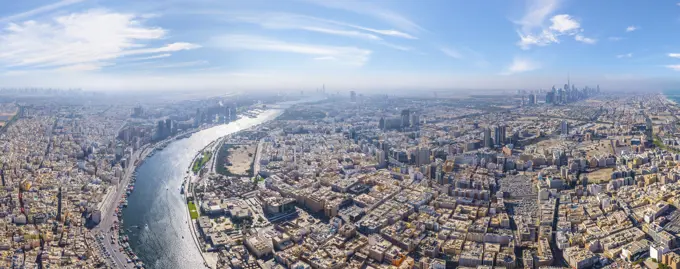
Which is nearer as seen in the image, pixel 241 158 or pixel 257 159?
pixel 257 159

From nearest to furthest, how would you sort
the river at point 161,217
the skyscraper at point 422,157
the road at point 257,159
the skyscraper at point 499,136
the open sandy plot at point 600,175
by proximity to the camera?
1. the river at point 161,217
2. the open sandy plot at point 600,175
3. the road at point 257,159
4. the skyscraper at point 422,157
5. the skyscraper at point 499,136

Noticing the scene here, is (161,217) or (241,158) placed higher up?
(241,158)

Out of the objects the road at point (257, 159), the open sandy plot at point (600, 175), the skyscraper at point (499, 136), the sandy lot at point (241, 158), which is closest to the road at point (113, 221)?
the sandy lot at point (241, 158)

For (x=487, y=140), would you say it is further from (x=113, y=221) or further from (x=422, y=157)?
(x=113, y=221)

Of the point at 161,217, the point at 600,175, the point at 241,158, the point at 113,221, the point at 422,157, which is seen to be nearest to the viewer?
the point at 113,221

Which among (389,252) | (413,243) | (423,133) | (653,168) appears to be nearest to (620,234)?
(413,243)

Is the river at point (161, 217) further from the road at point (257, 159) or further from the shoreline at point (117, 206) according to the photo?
the road at point (257, 159)

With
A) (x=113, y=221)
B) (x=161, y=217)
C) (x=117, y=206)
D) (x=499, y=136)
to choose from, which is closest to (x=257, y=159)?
(x=117, y=206)

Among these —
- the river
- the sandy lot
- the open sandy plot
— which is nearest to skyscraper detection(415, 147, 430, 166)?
the open sandy plot

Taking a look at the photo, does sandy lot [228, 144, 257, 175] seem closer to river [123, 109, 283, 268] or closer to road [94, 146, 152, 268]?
river [123, 109, 283, 268]

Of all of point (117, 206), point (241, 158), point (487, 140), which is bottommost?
point (117, 206)
